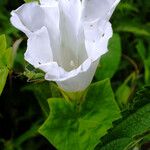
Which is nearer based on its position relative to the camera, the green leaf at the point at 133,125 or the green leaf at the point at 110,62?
the green leaf at the point at 133,125

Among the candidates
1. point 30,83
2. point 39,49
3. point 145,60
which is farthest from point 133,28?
point 39,49

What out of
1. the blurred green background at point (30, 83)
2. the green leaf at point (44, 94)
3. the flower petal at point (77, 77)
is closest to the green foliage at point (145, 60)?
the blurred green background at point (30, 83)

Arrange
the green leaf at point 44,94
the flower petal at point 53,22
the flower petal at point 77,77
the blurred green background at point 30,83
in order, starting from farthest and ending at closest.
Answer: the blurred green background at point 30,83 < the green leaf at point 44,94 < the flower petal at point 53,22 < the flower petal at point 77,77

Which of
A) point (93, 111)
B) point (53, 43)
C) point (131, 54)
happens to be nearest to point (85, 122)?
point (93, 111)

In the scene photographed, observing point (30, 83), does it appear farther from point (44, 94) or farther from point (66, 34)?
point (66, 34)

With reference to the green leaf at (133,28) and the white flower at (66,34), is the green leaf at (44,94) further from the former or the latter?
the green leaf at (133,28)

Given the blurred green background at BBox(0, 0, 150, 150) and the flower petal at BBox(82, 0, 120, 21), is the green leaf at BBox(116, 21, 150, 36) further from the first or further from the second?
the flower petal at BBox(82, 0, 120, 21)

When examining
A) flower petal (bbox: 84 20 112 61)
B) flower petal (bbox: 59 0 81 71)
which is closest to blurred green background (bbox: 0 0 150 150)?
flower petal (bbox: 59 0 81 71)
